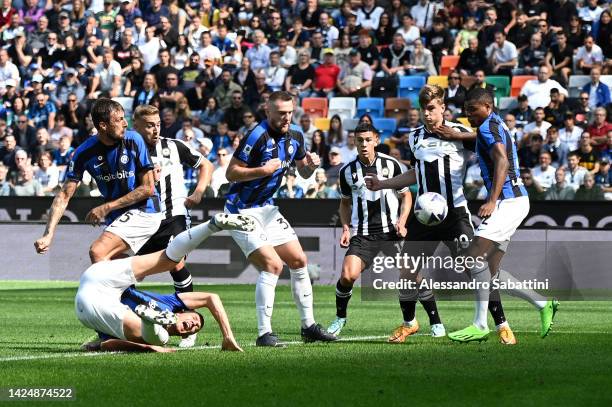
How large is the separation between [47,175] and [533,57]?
9.88 m

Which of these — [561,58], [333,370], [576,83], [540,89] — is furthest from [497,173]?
[561,58]

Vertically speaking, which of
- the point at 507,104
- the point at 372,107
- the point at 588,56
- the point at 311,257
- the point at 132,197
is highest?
the point at 132,197

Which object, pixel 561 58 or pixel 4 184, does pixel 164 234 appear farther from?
pixel 561 58

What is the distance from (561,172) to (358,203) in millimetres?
8813

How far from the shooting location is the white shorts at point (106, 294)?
9.89m

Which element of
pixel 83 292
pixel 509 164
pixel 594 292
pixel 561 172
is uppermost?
pixel 509 164

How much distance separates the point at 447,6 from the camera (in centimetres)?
2628

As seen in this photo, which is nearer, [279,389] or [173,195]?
[279,389]

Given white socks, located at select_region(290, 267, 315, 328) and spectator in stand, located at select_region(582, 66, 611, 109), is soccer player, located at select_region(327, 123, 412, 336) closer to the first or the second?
white socks, located at select_region(290, 267, 315, 328)

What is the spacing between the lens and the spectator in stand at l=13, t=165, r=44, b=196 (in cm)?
2270

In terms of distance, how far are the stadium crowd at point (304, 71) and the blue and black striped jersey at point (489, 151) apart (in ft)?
30.7

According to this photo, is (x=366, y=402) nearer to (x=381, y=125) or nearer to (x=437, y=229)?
(x=437, y=229)

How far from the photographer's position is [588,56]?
939 inches

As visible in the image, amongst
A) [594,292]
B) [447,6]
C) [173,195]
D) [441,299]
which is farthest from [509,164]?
[447,6]
